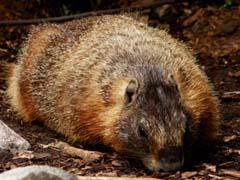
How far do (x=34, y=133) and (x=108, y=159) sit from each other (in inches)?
60.2

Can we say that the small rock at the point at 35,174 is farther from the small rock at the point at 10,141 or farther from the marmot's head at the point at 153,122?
the small rock at the point at 10,141

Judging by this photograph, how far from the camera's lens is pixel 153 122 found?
6.38m

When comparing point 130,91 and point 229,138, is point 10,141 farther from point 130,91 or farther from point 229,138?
point 229,138

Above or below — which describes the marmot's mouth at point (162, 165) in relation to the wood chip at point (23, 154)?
below

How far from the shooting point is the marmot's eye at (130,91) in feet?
22.2

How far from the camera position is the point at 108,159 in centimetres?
713

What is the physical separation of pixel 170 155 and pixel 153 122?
0.35 meters

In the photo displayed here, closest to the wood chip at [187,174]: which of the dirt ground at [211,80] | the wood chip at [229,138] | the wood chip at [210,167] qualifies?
the dirt ground at [211,80]

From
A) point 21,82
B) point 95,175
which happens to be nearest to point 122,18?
point 21,82

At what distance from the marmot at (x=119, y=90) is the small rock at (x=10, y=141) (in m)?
0.65

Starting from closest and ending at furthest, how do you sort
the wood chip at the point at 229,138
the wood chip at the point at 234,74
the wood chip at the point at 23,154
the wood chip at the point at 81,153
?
the wood chip at the point at 23,154 → the wood chip at the point at 81,153 → the wood chip at the point at 229,138 → the wood chip at the point at 234,74

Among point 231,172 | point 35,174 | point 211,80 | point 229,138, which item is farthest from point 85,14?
point 35,174

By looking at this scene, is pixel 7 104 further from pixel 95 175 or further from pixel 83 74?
pixel 95 175

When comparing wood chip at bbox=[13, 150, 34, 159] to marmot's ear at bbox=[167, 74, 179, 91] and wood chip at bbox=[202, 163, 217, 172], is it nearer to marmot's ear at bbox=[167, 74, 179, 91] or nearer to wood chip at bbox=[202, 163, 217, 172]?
marmot's ear at bbox=[167, 74, 179, 91]
